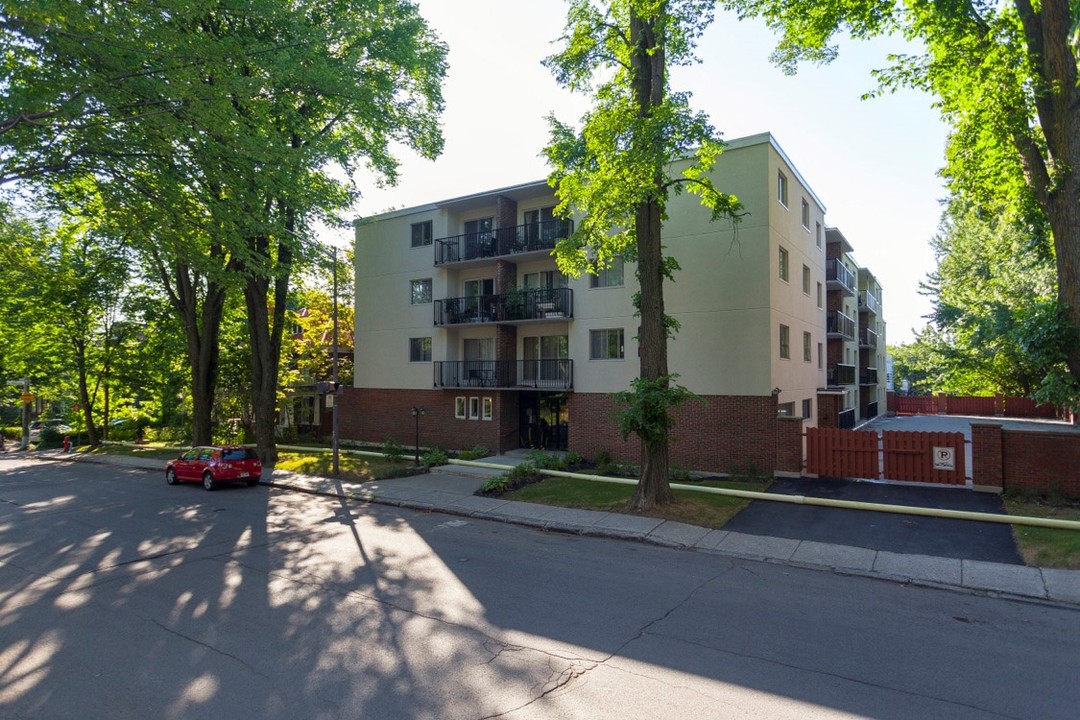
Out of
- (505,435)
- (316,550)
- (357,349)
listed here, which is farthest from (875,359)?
(316,550)

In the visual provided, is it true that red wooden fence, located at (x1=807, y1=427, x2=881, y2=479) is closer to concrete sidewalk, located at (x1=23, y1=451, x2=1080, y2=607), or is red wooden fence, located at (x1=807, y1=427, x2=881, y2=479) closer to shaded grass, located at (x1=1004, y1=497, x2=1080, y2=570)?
shaded grass, located at (x1=1004, y1=497, x2=1080, y2=570)

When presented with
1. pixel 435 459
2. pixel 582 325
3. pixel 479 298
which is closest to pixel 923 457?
pixel 582 325

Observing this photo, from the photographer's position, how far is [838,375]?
93.8 ft

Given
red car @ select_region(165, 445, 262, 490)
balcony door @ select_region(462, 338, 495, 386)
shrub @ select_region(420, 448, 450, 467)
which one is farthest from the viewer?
balcony door @ select_region(462, 338, 495, 386)

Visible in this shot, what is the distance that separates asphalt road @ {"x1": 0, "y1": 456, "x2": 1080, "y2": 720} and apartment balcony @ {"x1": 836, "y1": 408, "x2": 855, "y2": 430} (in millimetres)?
19120

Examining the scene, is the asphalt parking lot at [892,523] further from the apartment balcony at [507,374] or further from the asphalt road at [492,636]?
the apartment balcony at [507,374]

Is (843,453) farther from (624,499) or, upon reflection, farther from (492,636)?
(492,636)

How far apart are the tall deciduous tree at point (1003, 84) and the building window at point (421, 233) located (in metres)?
15.5

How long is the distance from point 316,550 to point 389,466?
9868 millimetres

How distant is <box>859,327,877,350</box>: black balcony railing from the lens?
121 ft

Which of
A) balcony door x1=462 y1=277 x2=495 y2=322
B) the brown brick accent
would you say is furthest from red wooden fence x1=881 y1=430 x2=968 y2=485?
balcony door x1=462 y1=277 x2=495 y2=322

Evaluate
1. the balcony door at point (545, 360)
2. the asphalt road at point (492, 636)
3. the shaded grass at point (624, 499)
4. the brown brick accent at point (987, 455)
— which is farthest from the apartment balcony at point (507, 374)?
the brown brick accent at point (987, 455)

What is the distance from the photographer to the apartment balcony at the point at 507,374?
2181cm

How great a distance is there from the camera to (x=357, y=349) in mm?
27812
